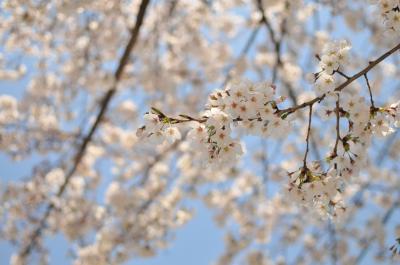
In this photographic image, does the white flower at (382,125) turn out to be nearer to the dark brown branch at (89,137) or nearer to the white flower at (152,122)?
the white flower at (152,122)

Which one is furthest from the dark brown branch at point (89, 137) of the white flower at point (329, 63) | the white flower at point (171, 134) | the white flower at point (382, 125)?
the white flower at point (382, 125)

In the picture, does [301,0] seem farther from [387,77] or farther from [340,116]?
[387,77]

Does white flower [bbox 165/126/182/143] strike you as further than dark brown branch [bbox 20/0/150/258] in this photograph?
No

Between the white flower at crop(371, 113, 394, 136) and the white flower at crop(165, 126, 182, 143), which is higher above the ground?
the white flower at crop(165, 126, 182, 143)

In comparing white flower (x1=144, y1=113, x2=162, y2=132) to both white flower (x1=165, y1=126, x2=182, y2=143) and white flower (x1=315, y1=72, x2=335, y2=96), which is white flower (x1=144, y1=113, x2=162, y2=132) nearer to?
white flower (x1=165, y1=126, x2=182, y2=143)

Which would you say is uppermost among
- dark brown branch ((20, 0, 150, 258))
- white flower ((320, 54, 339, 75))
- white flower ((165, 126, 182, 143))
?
dark brown branch ((20, 0, 150, 258))

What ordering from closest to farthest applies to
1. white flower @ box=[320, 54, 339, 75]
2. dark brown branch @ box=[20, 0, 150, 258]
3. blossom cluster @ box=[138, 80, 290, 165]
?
blossom cluster @ box=[138, 80, 290, 165] → white flower @ box=[320, 54, 339, 75] → dark brown branch @ box=[20, 0, 150, 258]

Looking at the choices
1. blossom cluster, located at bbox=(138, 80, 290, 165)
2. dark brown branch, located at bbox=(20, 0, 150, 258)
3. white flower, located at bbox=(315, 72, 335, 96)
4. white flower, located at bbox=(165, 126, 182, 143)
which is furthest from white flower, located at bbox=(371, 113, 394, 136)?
dark brown branch, located at bbox=(20, 0, 150, 258)

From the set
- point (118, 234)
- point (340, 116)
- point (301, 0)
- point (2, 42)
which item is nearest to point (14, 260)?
point (118, 234)

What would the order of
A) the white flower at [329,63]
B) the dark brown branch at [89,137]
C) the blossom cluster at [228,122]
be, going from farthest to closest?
the dark brown branch at [89,137] < the white flower at [329,63] < the blossom cluster at [228,122]

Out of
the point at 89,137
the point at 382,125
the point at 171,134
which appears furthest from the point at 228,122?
the point at 89,137

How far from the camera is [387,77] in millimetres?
8367

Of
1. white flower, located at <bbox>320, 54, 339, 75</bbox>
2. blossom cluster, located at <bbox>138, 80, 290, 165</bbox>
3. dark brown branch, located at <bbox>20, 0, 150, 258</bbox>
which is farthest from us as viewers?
dark brown branch, located at <bbox>20, 0, 150, 258</bbox>

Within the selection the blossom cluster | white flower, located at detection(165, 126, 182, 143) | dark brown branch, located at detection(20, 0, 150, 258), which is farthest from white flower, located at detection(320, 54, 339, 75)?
dark brown branch, located at detection(20, 0, 150, 258)
